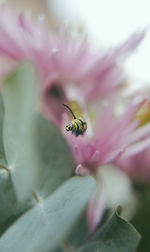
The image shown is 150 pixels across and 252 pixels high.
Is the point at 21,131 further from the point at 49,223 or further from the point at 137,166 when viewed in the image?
the point at 137,166

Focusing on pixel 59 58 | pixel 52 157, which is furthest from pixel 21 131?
pixel 59 58

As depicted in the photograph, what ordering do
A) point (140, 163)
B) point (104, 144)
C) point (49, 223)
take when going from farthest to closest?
point (140, 163), point (104, 144), point (49, 223)

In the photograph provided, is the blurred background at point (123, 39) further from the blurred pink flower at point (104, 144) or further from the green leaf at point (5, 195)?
the green leaf at point (5, 195)

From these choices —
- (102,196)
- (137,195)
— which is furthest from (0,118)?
(137,195)

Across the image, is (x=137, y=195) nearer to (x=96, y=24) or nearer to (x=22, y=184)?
(x=22, y=184)

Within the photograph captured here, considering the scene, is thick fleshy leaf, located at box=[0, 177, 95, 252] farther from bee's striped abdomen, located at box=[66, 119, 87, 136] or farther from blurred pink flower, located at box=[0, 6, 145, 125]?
blurred pink flower, located at box=[0, 6, 145, 125]

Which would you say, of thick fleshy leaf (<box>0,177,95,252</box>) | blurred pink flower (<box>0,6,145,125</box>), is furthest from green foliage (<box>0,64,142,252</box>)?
blurred pink flower (<box>0,6,145,125</box>)
